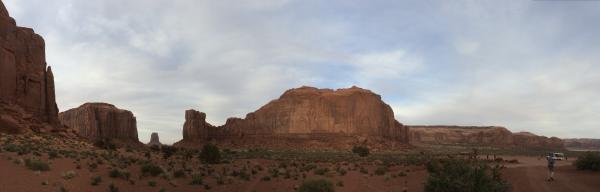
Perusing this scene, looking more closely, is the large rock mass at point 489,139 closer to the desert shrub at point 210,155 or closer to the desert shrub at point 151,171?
the desert shrub at point 210,155

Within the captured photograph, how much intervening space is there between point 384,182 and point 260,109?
102 meters

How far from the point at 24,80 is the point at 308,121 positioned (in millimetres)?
77392

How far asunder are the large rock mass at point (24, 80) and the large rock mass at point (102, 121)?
4207cm

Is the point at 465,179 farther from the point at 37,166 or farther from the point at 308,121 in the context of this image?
the point at 308,121

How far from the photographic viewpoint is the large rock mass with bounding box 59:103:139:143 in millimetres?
92125

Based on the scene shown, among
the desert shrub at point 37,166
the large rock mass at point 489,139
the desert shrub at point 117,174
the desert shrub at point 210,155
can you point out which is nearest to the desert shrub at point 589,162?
the desert shrub at point 117,174

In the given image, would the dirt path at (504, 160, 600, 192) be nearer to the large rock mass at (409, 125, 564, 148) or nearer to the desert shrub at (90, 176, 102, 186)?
the desert shrub at (90, 176, 102, 186)

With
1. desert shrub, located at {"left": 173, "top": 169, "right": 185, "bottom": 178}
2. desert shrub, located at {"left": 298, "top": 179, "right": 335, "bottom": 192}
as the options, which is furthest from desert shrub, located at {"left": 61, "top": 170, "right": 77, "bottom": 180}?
desert shrub, located at {"left": 298, "top": 179, "right": 335, "bottom": 192}

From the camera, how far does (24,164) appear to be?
21281mm

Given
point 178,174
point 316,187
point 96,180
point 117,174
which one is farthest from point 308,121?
point 316,187

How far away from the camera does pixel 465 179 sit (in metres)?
12.5

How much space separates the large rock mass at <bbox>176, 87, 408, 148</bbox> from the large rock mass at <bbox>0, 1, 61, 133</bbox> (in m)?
63.3

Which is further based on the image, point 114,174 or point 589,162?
point 589,162

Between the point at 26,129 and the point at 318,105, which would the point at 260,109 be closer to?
the point at 318,105
